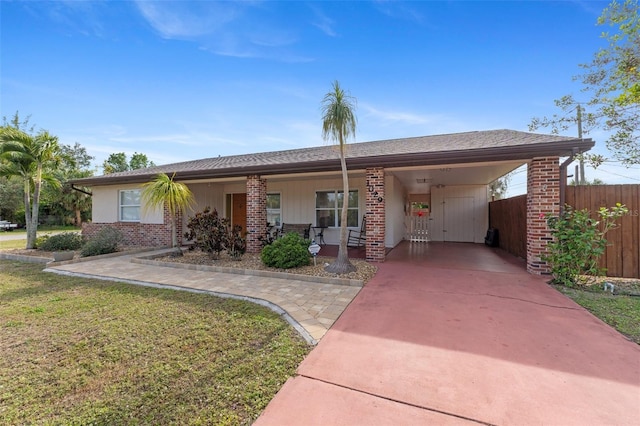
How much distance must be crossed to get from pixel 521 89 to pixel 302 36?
7.43m

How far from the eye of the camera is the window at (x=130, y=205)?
1094cm

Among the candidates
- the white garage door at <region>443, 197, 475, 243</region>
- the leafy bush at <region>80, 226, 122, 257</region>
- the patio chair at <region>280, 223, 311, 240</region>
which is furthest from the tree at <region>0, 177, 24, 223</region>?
the white garage door at <region>443, 197, 475, 243</region>

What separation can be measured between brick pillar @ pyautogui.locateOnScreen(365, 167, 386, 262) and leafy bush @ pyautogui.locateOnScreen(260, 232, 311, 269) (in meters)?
1.79

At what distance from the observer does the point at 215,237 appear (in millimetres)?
7047

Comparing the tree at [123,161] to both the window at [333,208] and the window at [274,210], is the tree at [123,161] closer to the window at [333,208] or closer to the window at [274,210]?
the window at [274,210]

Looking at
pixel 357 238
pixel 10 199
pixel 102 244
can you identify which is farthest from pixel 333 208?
pixel 10 199

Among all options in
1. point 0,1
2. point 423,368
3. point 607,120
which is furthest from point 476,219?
point 0,1

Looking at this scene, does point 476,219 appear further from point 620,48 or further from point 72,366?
point 72,366

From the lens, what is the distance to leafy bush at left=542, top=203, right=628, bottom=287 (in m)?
4.70

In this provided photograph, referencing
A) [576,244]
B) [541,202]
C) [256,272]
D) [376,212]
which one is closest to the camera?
[576,244]

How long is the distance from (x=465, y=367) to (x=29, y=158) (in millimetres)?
13584

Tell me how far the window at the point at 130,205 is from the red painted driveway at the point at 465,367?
35.5ft

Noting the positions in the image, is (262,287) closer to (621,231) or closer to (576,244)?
(576,244)

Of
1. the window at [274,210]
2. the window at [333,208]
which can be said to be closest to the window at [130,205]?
the window at [274,210]
